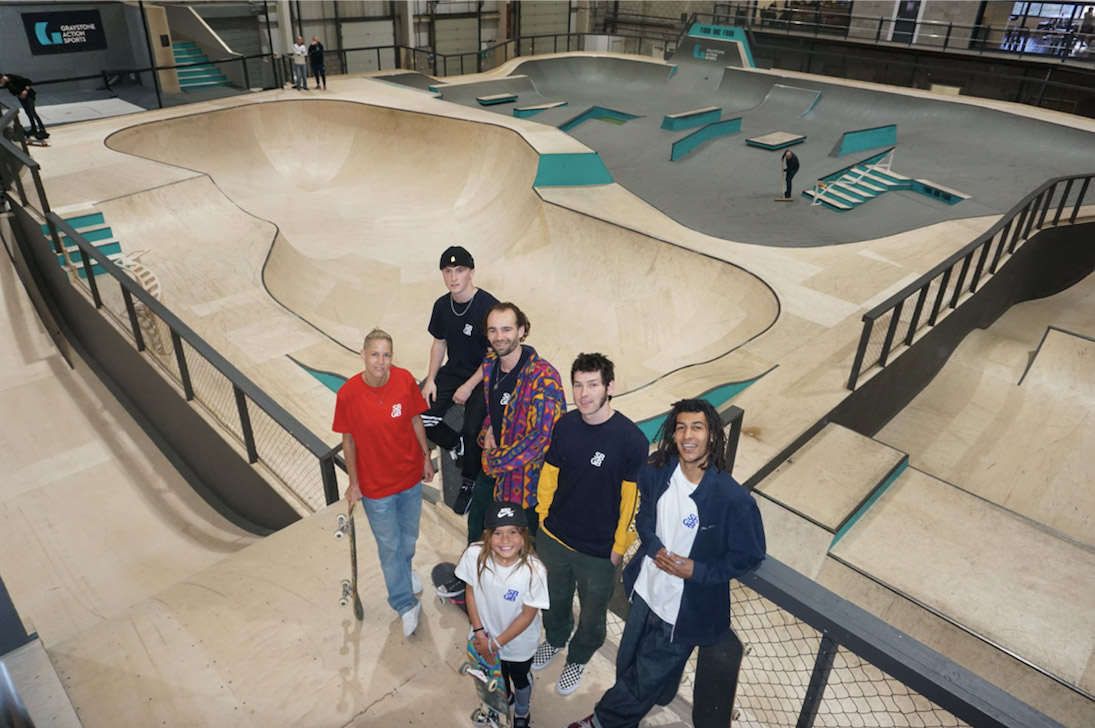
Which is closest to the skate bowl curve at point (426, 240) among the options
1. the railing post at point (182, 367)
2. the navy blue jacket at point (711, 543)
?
the railing post at point (182, 367)

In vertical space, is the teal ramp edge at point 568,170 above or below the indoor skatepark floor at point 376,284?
above

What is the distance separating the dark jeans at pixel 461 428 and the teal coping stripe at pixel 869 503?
9.96 ft

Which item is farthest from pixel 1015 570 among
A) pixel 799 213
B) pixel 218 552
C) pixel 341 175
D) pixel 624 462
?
pixel 341 175

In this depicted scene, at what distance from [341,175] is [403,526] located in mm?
13720

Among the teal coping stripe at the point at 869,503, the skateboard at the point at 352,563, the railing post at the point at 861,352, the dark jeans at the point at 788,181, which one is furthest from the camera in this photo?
the dark jeans at the point at 788,181

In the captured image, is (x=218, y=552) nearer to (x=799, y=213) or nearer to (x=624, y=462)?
(x=624, y=462)

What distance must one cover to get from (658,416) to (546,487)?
2970mm

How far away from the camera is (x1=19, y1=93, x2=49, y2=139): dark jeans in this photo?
11942mm

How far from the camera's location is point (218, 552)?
18.7ft

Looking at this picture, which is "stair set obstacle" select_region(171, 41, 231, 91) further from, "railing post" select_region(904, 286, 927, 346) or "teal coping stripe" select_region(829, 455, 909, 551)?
"teal coping stripe" select_region(829, 455, 909, 551)

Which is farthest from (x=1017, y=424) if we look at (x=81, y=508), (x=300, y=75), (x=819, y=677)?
(x=300, y=75)

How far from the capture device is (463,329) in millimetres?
3721

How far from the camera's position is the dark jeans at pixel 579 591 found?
112 inches

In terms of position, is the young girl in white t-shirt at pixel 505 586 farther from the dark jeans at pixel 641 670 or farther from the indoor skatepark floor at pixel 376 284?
the indoor skatepark floor at pixel 376 284
